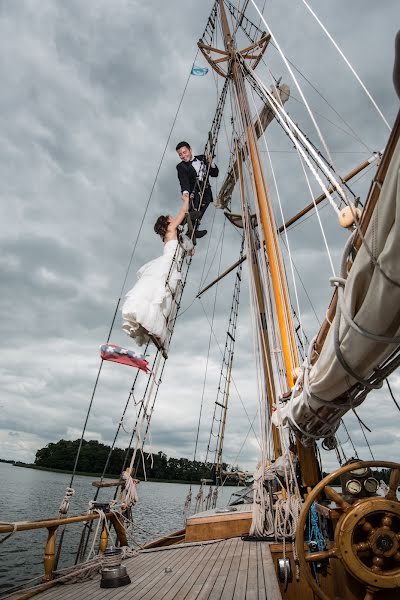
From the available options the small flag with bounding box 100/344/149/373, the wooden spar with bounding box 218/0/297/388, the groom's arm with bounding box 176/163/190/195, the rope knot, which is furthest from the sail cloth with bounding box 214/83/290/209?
the rope knot

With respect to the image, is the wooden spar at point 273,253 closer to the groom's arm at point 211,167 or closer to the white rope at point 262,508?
the groom's arm at point 211,167

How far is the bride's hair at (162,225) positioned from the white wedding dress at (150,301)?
5.40 ft

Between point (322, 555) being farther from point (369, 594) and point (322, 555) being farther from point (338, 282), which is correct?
point (338, 282)

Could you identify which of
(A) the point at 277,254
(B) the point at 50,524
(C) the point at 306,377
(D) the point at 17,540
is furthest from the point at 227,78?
(D) the point at 17,540

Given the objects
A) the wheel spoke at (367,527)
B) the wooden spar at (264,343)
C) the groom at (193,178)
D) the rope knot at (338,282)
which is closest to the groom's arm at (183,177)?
the groom at (193,178)

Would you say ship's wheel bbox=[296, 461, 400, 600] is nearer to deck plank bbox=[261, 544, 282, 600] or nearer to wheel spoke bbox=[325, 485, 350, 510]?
wheel spoke bbox=[325, 485, 350, 510]

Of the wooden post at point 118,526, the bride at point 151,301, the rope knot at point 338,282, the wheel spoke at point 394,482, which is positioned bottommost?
the wooden post at point 118,526

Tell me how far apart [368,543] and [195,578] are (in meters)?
2.53

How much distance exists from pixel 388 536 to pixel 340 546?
1.16 ft

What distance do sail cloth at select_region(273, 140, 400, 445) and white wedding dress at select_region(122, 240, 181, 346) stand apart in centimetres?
380

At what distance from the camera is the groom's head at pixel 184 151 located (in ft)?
36.1

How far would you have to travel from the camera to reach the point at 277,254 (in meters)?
7.89

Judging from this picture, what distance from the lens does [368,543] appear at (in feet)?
8.94

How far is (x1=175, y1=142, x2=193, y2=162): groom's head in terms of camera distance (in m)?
11.0
